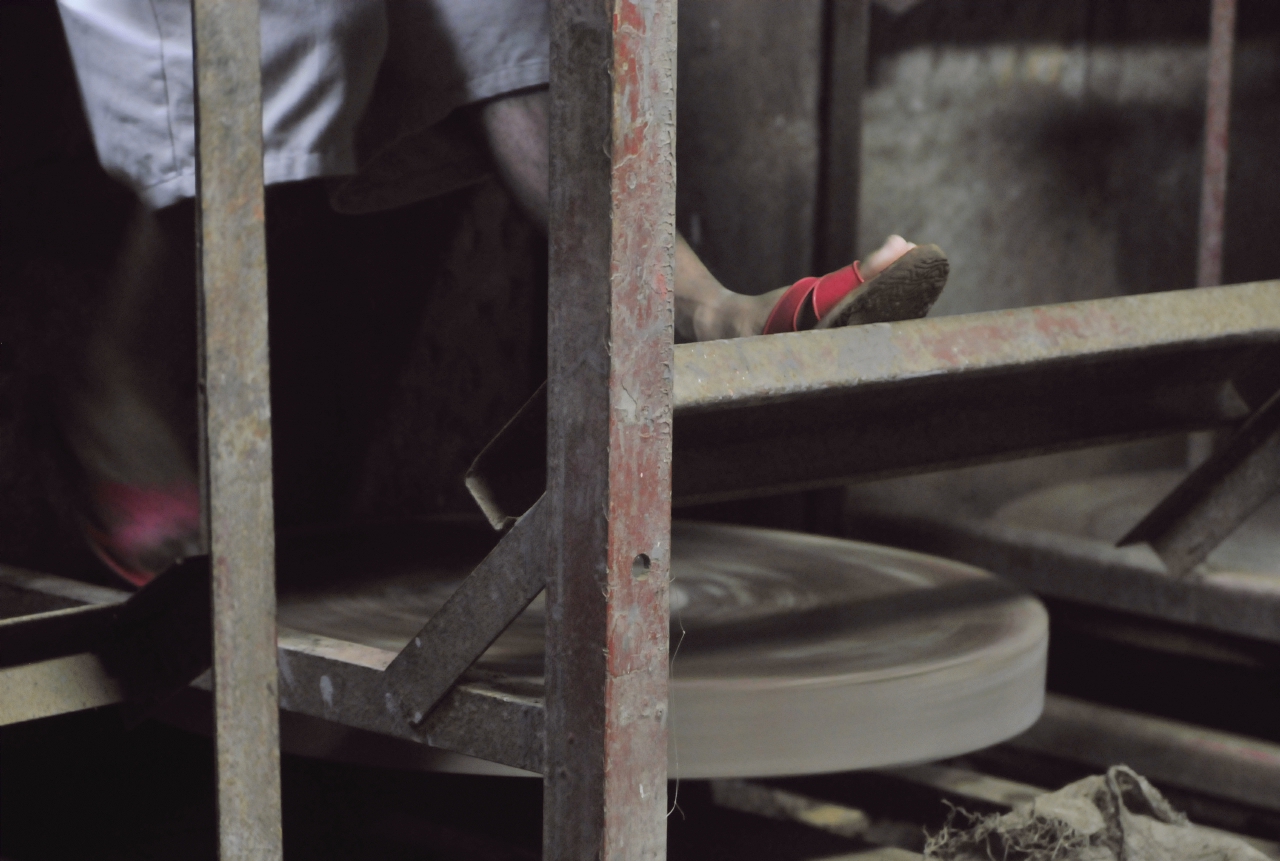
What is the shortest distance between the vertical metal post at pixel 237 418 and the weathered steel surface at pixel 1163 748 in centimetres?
149

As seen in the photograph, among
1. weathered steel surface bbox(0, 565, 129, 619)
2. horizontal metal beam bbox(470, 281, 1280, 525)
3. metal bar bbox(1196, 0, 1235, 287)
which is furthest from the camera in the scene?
metal bar bbox(1196, 0, 1235, 287)

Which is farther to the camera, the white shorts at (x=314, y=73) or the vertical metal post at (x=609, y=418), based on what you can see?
the white shorts at (x=314, y=73)

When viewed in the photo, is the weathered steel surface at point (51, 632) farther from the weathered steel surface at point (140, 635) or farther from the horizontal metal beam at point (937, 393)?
the horizontal metal beam at point (937, 393)

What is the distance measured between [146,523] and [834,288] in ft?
3.55

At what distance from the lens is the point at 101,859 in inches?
68.1

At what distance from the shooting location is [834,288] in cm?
129

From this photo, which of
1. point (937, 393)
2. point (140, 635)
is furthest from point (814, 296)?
point (140, 635)

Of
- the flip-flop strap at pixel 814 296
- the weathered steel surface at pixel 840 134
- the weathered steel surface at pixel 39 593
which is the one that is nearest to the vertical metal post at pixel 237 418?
the flip-flop strap at pixel 814 296

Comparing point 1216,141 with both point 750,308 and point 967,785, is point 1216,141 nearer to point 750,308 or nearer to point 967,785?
point 967,785

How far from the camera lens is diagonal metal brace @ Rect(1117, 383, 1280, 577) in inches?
75.1

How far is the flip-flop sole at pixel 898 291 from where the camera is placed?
48.4 inches

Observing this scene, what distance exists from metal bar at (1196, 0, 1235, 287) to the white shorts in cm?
141

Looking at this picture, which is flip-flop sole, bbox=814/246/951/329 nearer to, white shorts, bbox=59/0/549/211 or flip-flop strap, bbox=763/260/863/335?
flip-flop strap, bbox=763/260/863/335

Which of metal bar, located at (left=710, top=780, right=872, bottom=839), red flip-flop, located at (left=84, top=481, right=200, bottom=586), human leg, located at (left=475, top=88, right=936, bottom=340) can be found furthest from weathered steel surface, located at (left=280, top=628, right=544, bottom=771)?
metal bar, located at (left=710, top=780, right=872, bottom=839)
